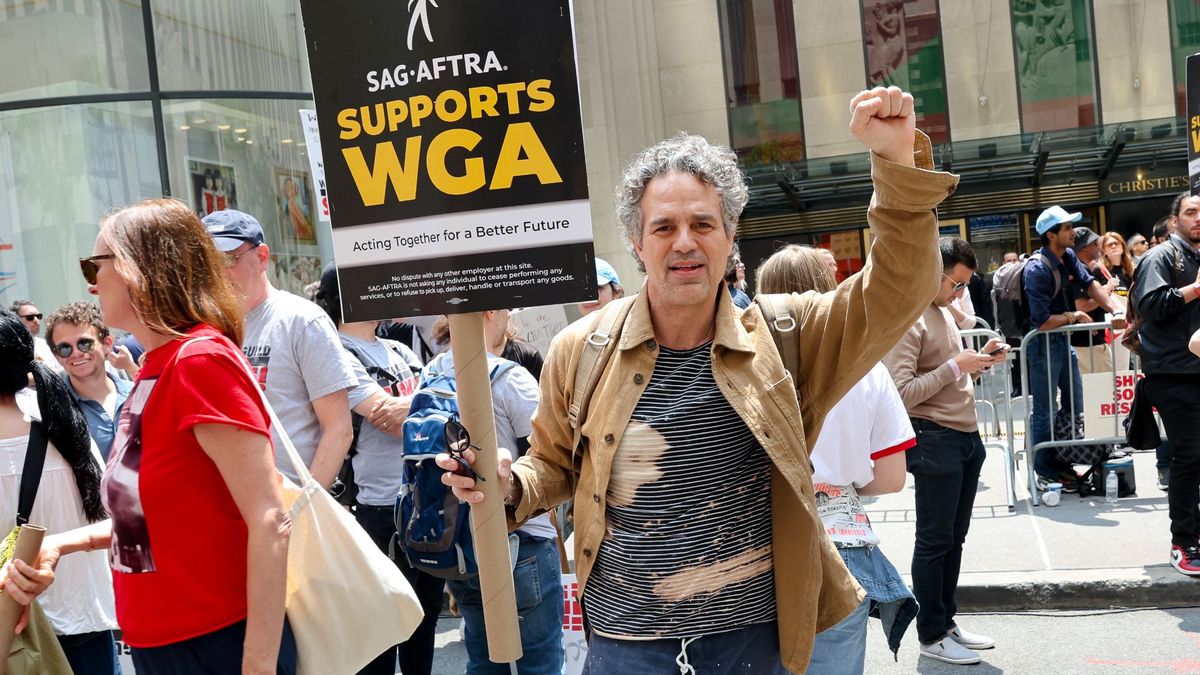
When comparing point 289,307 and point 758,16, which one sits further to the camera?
point 758,16

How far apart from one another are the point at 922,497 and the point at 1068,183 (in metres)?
18.5

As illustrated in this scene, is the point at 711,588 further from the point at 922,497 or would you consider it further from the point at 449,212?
the point at 922,497

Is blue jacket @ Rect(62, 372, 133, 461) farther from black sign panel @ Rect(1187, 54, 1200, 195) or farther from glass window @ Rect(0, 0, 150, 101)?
glass window @ Rect(0, 0, 150, 101)

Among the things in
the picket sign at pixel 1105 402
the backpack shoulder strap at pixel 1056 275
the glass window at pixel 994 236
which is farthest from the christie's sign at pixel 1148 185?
the picket sign at pixel 1105 402

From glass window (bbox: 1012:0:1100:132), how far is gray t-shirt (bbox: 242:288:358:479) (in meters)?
20.2

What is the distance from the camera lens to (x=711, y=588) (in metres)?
2.73

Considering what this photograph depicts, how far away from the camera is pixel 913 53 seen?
877 inches

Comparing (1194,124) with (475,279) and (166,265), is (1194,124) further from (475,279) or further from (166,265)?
(166,265)

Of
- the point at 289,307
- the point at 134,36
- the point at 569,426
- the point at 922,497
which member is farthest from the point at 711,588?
the point at 134,36

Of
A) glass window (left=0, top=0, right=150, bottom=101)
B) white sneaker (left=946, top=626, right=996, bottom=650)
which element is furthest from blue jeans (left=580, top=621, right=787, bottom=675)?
glass window (left=0, top=0, right=150, bottom=101)

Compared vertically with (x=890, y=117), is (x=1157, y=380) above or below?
below

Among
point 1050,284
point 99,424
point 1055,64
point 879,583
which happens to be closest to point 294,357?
point 99,424

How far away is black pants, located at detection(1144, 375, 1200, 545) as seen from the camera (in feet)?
22.0

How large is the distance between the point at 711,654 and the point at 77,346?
4226mm
